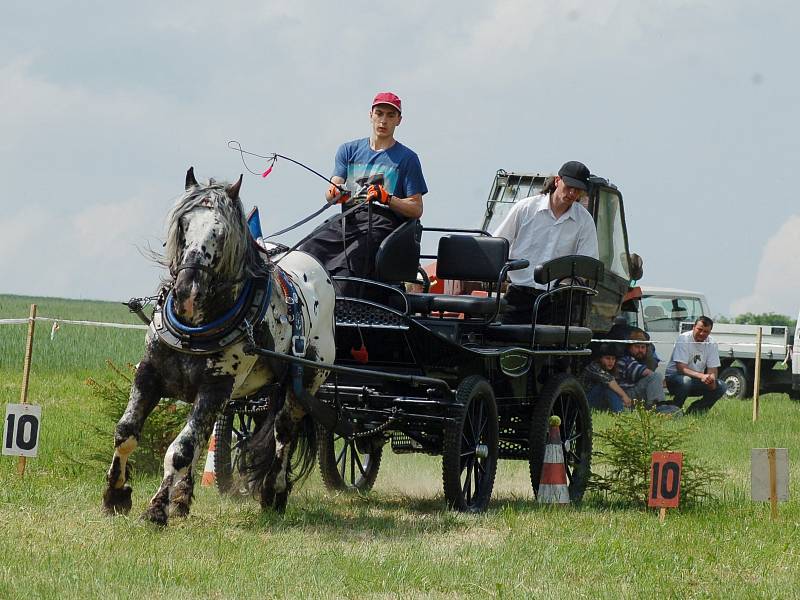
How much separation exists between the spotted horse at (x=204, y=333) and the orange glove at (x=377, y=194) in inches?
32.2

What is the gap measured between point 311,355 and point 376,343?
98 cm

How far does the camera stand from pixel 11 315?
42406 mm

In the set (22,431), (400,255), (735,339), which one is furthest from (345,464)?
(735,339)

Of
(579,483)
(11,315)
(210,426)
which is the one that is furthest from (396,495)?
(11,315)

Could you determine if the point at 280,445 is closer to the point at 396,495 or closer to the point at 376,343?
the point at 376,343

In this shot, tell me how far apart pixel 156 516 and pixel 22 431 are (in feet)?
7.79

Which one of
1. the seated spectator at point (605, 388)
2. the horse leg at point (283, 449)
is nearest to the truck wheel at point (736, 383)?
the seated spectator at point (605, 388)

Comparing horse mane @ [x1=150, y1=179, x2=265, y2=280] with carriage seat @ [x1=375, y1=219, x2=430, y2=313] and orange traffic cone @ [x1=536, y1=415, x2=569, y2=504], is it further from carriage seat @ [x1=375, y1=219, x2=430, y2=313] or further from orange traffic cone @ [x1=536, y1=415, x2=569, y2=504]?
orange traffic cone @ [x1=536, y1=415, x2=569, y2=504]

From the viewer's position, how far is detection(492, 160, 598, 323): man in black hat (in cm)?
870

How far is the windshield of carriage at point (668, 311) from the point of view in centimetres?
1980

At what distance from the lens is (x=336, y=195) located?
25.5 feet

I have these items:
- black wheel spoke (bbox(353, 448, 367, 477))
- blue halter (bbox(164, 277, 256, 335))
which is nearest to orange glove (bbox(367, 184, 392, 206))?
blue halter (bbox(164, 277, 256, 335))

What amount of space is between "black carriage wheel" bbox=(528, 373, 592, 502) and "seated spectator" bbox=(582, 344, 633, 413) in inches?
259

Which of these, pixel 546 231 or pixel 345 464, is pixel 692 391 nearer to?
pixel 546 231
